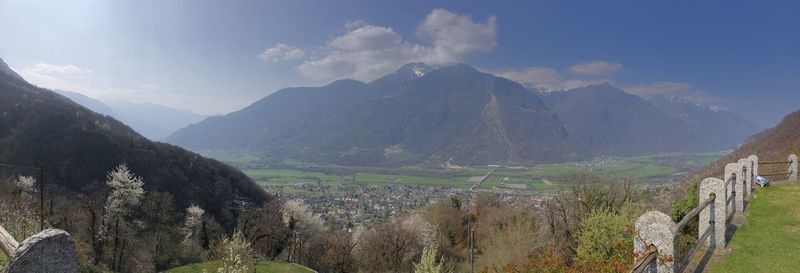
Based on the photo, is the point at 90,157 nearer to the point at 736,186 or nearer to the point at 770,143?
the point at 736,186

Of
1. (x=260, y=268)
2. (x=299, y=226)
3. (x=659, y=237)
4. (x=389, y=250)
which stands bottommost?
(x=389, y=250)

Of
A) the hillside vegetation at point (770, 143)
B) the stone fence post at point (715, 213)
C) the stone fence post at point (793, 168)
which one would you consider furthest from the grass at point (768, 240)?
the hillside vegetation at point (770, 143)

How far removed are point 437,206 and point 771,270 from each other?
A: 5699 cm

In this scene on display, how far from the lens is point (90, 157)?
64312mm

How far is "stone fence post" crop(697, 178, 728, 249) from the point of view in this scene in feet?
33.1

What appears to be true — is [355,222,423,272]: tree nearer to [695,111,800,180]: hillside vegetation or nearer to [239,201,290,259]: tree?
[239,201,290,259]: tree

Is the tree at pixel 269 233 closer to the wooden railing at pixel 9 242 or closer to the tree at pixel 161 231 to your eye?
the tree at pixel 161 231

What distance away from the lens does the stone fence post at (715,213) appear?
10078 millimetres

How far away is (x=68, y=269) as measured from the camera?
351 centimetres

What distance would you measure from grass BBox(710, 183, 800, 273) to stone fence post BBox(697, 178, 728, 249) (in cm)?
39

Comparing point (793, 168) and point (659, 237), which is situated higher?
point (793, 168)

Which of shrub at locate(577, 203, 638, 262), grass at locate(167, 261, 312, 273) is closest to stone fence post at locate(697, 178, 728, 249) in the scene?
shrub at locate(577, 203, 638, 262)

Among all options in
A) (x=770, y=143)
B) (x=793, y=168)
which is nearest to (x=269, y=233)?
(x=793, y=168)

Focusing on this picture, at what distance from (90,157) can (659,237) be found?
78561 millimetres
